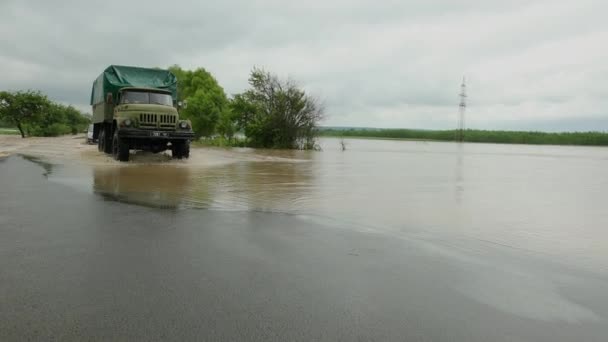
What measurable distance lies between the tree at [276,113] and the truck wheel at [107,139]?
17297mm

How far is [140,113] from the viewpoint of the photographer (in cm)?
1817

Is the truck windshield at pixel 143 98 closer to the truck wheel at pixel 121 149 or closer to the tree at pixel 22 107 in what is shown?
the truck wheel at pixel 121 149

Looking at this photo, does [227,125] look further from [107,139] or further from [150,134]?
[150,134]

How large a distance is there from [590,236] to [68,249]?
24.4 ft

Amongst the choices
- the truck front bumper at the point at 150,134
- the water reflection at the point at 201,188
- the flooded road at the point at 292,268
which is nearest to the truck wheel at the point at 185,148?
the truck front bumper at the point at 150,134

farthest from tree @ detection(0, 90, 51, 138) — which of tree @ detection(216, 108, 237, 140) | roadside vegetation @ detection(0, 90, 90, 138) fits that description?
tree @ detection(216, 108, 237, 140)

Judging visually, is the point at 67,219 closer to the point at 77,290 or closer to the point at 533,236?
the point at 77,290

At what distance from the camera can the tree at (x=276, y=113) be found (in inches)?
1506

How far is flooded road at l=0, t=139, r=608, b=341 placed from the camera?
3613 mm

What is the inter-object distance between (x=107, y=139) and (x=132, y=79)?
9.77 feet

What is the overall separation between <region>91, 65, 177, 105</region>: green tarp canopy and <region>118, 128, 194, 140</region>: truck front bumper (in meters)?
3.25

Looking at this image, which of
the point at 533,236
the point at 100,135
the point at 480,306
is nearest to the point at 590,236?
the point at 533,236

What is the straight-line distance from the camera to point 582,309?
163 inches

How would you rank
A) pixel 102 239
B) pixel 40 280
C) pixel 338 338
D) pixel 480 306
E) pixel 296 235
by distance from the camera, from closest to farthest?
pixel 338 338
pixel 480 306
pixel 40 280
pixel 102 239
pixel 296 235
